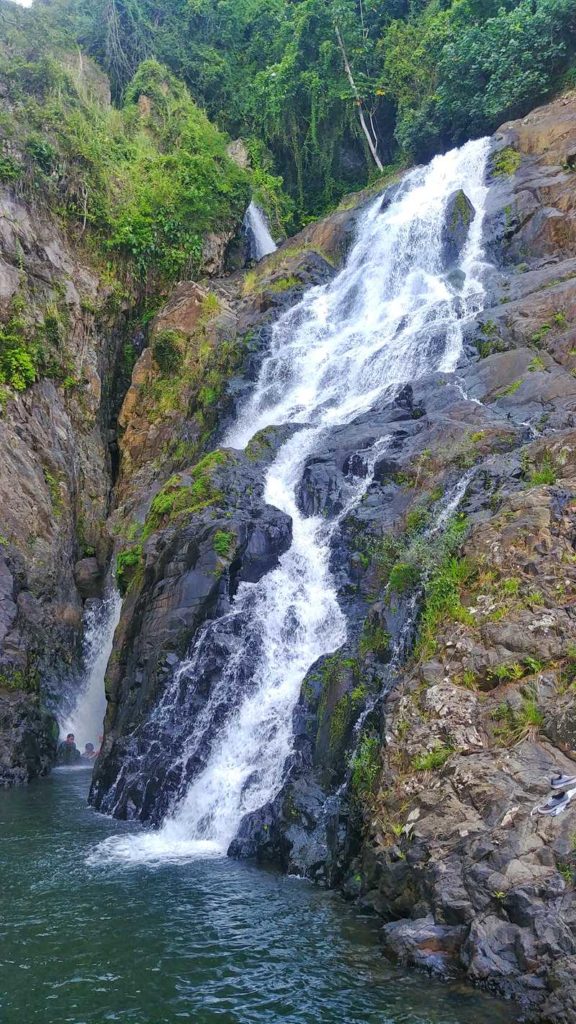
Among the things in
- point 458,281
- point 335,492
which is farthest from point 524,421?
point 458,281

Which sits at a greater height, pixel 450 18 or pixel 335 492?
pixel 450 18

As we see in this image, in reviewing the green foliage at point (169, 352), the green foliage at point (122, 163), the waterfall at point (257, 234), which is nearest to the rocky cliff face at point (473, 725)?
the green foliage at point (169, 352)

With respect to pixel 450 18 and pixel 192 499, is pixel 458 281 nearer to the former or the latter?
pixel 192 499

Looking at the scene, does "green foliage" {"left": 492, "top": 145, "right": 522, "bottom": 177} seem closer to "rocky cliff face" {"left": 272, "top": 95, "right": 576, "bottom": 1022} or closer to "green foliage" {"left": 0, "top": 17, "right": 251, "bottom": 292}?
"green foliage" {"left": 0, "top": 17, "right": 251, "bottom": 292}

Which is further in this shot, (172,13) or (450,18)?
(172,13)

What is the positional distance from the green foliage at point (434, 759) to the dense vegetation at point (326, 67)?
2938 centimetres

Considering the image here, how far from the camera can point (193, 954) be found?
25.7 ft

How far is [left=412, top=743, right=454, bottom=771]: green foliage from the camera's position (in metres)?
8.83

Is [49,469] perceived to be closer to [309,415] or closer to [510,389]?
[309,415]

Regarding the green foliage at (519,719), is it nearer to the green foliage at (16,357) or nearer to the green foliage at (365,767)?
the green foliage at (365,767)

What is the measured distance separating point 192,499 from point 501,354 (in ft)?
27.4

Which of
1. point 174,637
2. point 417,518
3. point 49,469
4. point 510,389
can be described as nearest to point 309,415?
point 510,389

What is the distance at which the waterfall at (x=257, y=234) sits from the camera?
34812 millimetres

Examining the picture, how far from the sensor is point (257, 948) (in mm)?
7973
